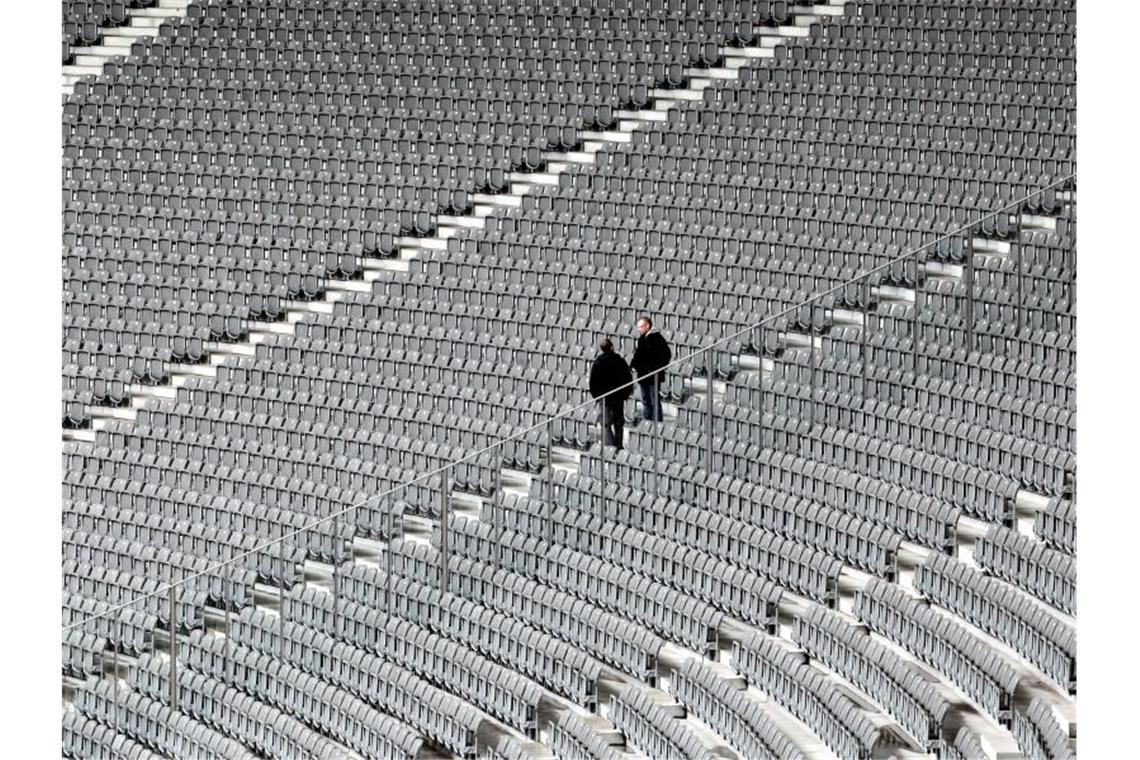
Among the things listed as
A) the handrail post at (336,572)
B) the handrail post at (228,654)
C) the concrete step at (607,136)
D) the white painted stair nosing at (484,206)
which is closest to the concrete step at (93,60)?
the white painted stair nosing at (484,206)

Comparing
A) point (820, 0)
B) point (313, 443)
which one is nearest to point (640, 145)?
point (820, 0)

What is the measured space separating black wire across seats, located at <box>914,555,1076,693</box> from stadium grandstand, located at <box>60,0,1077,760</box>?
0.02 metres

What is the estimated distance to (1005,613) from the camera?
7.59 metres

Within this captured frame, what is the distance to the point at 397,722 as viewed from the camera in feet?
26.8

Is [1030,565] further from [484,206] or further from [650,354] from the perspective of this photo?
[484,206]

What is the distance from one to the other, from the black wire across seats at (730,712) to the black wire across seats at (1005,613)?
87 cm

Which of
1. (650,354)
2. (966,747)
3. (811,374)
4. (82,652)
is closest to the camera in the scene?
(966,747)

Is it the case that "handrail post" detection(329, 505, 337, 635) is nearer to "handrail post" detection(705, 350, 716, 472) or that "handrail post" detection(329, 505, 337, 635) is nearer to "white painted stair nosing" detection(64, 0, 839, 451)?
"handrail post" detection(705, 350, 716, 472)

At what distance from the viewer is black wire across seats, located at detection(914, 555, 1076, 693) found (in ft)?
23.7

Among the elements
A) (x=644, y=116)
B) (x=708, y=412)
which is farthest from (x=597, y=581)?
(x=644, y=116)

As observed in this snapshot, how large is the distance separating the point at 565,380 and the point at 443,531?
2.34m

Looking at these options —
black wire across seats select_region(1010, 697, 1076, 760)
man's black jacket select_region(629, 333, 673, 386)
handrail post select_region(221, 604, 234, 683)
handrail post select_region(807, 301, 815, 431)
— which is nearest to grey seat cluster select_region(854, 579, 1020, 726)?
black wire across seats select_region(1010, 697, 1076, 760)

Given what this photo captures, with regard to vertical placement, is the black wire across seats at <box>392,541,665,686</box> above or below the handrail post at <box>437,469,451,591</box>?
below
